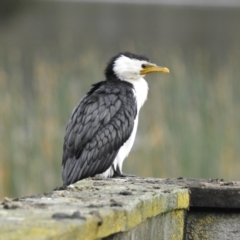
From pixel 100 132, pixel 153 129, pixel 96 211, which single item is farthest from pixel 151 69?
pixel 96 211

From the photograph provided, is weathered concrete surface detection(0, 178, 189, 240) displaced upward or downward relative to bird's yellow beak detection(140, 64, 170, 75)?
downward

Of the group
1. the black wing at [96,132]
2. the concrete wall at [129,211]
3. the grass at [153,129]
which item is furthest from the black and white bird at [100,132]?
the grass at [153,129]

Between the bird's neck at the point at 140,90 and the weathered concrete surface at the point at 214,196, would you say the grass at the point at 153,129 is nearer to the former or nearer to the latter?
the bird's neck at the point at 140,90

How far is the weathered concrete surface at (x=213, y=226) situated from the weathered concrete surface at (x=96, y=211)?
0.07 metres

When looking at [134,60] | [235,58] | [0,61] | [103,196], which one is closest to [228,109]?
[235,58]

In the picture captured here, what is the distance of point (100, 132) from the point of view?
555 centimetres

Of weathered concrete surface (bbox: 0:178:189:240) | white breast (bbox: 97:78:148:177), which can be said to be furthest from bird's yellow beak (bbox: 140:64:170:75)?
weathered concrete surface (bbox: 0:178:189:240)

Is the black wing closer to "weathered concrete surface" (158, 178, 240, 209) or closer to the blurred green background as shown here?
"weathered concrete surface" (158, 178, 240, 209)

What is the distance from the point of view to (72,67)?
8.16m

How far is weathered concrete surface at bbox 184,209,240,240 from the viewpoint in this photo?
373 centimetres

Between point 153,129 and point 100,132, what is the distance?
2.17 metres

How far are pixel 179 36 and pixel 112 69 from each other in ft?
26.4

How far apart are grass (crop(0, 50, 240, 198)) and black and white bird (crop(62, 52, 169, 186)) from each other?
5.29ft

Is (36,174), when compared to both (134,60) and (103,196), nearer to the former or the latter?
(134,60)
